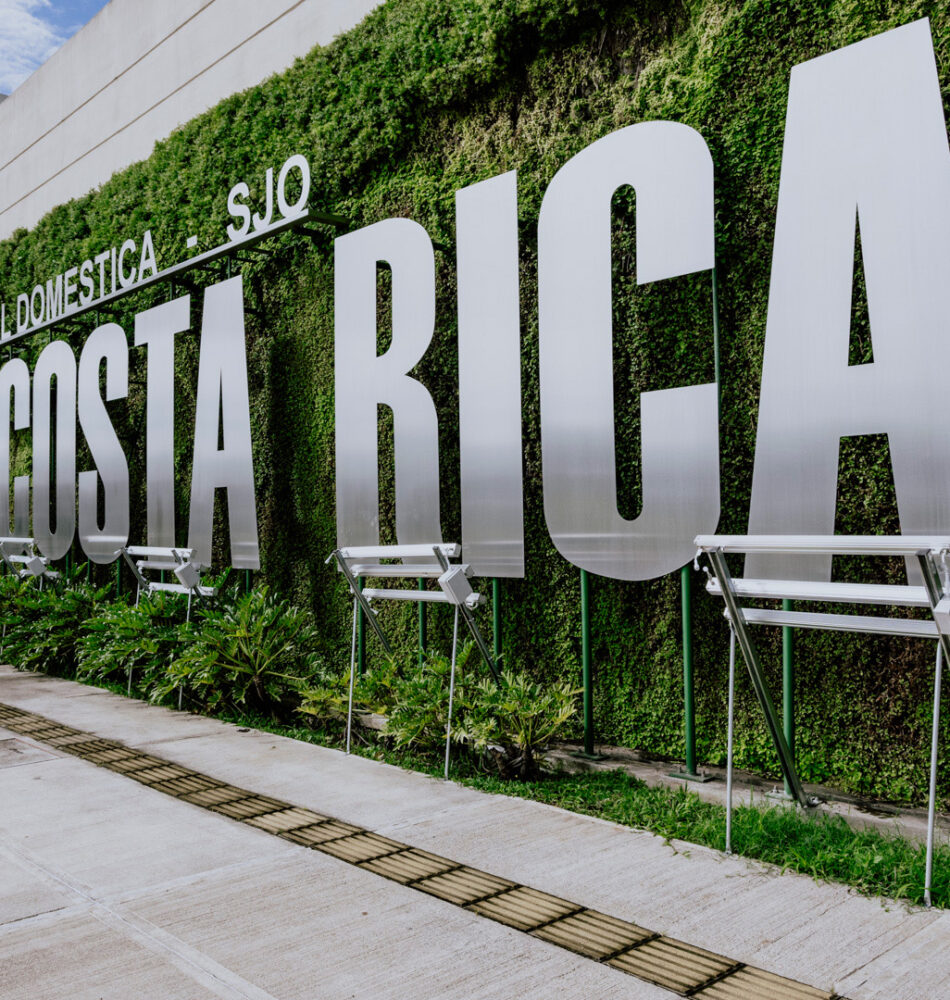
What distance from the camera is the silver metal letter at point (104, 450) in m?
9.45

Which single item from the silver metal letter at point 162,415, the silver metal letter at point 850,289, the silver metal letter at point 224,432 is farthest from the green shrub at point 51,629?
the silver metal letter at point 850,289

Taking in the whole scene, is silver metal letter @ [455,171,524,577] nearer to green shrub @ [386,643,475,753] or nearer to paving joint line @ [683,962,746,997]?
green shrub @ [386,643,475,753]

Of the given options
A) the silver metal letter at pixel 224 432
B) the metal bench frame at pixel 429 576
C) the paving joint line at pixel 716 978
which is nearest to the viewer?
the paving joint line at pixel 716 978

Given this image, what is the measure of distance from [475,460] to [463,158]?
2.11 m

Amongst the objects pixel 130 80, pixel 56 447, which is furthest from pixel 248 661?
pixel 130 80

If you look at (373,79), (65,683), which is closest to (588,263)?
(373,79)

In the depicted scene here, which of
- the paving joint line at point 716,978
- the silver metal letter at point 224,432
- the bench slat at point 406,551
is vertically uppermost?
the silver metal letter at point 224,432

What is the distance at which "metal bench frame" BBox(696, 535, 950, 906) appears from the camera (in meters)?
3.00

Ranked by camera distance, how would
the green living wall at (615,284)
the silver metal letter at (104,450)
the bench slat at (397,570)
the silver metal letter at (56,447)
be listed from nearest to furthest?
the green living wall at (615,284) → the bench slat at (397,570) → the silver metal letter at (104,450) → the silver metal letter at (56,447)

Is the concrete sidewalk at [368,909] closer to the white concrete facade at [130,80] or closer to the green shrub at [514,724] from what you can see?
the green shrub at [514,724]

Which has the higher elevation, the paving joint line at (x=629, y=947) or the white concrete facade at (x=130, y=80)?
the white concrete facade at (x=130, y=80)

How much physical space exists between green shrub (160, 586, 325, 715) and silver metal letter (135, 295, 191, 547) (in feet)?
7.57

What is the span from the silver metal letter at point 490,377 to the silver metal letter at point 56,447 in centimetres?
613

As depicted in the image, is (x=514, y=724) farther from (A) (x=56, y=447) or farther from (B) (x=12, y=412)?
(B) (x=12, y=412)
